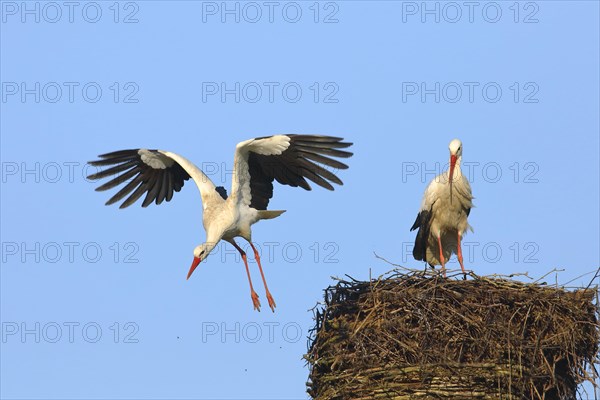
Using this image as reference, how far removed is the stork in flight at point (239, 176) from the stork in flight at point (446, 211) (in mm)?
1114

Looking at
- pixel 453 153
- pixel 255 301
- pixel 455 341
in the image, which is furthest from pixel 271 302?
pixel 455 341

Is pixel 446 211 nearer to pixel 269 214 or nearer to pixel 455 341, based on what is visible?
pixel 269 214

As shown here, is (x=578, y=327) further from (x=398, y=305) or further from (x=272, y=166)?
(x=272, y=166)

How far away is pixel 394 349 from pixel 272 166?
11.7 ft

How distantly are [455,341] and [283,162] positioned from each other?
3.58m

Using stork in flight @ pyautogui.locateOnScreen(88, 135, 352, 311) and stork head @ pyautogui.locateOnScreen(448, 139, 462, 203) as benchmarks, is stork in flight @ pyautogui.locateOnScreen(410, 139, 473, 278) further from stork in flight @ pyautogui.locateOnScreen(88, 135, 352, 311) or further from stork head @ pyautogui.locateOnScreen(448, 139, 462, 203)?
stork in flight @ pyautogui.locateOnScreen(88, 135, 352, 311)

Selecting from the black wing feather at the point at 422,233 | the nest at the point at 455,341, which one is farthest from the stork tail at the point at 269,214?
the nest at the point at 455,341

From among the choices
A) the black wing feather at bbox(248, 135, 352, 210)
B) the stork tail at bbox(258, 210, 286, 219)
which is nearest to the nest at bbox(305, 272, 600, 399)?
the black wing feather at bbox(248, 135, 352, 210)

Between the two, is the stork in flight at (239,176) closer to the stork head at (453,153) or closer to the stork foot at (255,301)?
the stork foot at (255,301)

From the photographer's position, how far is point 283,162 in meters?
11.5

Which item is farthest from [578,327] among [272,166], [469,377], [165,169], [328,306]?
[165,169]

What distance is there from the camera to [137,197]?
495 inches

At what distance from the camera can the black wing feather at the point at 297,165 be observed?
11.0 metres

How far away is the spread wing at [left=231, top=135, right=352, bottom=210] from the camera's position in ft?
36.2
